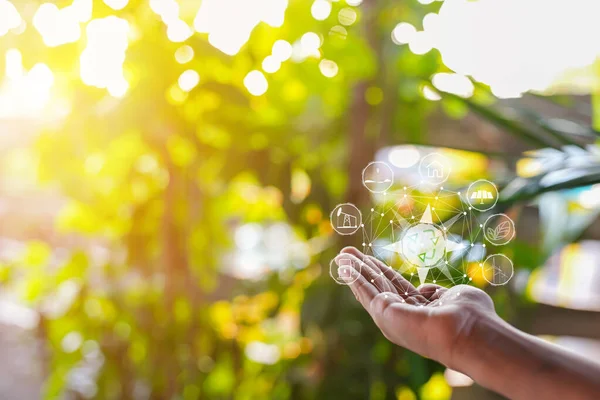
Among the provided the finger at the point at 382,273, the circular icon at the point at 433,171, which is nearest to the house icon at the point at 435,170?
the circular icon at the point at 433,171

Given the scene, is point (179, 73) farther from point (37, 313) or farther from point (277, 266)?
point (37, 313)

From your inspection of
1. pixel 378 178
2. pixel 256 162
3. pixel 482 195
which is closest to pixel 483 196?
pixel 482 195

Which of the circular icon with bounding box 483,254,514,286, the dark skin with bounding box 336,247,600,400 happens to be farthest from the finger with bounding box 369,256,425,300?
the circular icon with bounding box 483,254,514,286

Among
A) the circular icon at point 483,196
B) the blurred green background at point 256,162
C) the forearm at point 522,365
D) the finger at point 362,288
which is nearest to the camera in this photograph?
the forearm at point 522,365

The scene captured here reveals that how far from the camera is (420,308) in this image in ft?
1.11

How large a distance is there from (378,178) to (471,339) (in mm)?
283

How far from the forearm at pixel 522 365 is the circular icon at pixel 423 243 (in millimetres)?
119

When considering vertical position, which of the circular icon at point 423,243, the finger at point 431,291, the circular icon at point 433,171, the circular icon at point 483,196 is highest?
the circular icon at point 433,171

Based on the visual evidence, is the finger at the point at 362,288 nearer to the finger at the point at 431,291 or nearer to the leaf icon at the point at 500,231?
the finger at the point at 431,291

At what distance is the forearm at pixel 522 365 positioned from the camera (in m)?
0.27

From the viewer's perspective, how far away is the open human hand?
32 cm

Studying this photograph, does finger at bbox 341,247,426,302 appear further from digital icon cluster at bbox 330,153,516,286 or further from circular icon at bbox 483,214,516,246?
circular icon at bbox 483,214,516,246

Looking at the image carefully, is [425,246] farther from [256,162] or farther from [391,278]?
[256,162]

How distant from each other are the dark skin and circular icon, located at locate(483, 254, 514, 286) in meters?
0.10
